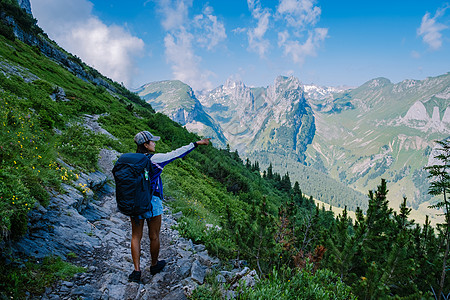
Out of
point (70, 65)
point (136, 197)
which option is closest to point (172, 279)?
point (136, 197)

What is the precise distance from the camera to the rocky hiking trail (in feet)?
13.5

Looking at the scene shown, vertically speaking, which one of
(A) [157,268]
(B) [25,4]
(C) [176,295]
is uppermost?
(B) [25,4]

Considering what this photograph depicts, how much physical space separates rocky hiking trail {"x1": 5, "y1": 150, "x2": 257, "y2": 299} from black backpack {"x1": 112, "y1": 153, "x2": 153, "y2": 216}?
57.2 inches

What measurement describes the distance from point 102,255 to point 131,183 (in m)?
2.32

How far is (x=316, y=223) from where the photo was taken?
9.77m

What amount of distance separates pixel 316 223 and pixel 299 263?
4028 mm

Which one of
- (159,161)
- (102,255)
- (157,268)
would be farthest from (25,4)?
(157,268)

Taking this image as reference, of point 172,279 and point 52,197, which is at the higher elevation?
point 52,197

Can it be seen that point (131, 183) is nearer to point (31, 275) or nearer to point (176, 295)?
point (31, 275)

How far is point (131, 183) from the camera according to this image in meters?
4.21

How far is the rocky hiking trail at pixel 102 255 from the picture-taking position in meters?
4.11

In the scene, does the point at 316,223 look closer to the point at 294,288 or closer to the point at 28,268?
the point at 294,288

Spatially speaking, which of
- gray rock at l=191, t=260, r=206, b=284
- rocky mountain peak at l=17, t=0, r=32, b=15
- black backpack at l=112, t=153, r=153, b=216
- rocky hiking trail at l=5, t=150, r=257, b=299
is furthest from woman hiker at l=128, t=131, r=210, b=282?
rocky mountain peak at l=17, t=0, r=32, b=15

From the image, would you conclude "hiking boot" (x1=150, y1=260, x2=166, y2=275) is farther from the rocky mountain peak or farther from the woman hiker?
the rocky mountain peak
